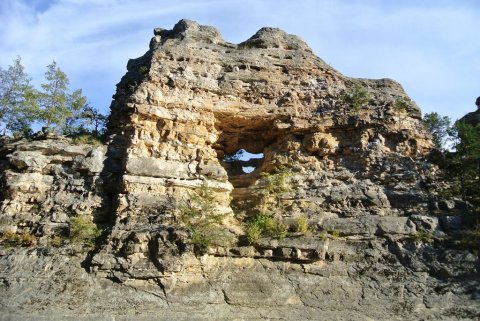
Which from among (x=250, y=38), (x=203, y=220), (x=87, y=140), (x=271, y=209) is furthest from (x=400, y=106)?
(x=87, y=140)

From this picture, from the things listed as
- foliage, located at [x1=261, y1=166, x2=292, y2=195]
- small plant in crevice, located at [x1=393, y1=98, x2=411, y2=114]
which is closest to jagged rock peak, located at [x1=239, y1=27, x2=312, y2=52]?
small plant in crevice, located at [x1=393, y1=98, x2=411, y2=114]

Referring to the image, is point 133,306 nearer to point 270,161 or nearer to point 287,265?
point 287,265

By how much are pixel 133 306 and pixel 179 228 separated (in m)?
2.71

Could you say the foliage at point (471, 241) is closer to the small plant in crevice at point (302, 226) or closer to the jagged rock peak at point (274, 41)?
the small plant in crevice at point (302, 226)

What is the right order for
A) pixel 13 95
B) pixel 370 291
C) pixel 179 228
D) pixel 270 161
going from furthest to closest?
pixel 13 95, pixel 270 161, pixel 179 228, pixel 370 291

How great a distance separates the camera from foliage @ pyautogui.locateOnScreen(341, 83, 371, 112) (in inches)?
688

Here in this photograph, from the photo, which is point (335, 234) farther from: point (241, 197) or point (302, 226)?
point (241, 197)

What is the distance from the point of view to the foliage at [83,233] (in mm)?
13062

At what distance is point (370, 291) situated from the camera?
12375mm

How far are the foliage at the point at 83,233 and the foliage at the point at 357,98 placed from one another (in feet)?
36.6

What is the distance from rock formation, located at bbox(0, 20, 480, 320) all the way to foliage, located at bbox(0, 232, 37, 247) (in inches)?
11.5

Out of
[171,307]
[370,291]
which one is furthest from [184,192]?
[370,291]

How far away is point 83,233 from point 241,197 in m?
5.95

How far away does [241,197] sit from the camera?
16250mm
